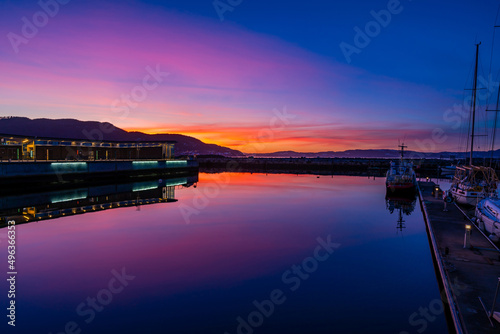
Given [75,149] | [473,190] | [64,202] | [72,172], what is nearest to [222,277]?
[64,202]

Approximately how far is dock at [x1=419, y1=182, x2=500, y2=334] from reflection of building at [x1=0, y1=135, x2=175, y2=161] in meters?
61.1

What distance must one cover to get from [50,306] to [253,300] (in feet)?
22.8

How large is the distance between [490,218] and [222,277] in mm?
17173

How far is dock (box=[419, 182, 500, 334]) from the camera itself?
27.5 feet

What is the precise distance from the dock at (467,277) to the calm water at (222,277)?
964mm

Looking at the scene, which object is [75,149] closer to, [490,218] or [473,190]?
[473,190]

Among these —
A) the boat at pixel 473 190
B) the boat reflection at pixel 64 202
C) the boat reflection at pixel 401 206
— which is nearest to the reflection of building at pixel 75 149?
the boat reflection at pixel 64 202

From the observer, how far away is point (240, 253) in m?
16.9

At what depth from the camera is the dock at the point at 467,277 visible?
27.5ft

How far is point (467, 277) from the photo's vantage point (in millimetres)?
11234

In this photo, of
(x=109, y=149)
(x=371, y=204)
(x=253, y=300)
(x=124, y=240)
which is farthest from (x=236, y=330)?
(x=109, y=149)

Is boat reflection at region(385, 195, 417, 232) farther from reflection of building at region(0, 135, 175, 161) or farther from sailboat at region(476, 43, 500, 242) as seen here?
reflection of building at region(0, 135, 175, 161)

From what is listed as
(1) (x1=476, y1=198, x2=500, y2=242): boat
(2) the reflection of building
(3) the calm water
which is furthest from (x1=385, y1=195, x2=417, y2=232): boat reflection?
(2) the reflection of building

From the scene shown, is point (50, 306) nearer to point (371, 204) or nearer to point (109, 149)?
point (371, 204)
